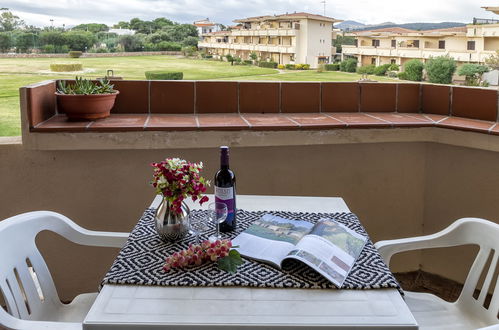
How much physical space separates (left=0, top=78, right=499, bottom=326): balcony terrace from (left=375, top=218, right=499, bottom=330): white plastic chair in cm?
87

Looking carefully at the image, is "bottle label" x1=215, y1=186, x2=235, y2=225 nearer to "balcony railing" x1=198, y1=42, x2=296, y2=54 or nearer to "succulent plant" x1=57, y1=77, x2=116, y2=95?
"succulent plant" x1=57, y1=77, x2=116, y2=95

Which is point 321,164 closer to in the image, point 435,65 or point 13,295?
point 435,65

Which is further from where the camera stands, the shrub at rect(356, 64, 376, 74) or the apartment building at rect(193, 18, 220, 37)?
the apartment building at rect(193, 18, 220, 37)

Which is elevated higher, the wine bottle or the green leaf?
the wine bottle

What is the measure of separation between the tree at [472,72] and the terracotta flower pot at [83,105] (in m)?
2.00

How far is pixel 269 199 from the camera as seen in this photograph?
6.03 ft

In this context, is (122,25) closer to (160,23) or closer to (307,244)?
(160,23)

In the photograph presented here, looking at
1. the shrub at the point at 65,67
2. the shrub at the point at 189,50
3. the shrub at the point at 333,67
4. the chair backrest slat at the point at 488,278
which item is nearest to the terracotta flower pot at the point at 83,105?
the shrub at the point at 65,67

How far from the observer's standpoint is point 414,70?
3010mm

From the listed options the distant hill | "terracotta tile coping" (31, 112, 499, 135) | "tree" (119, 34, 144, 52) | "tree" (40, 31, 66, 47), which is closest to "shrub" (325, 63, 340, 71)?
the distant hill

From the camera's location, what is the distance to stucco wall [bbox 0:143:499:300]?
7.91 ft

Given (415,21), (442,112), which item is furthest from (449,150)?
(415,21)

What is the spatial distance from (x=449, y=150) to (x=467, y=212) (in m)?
0.34

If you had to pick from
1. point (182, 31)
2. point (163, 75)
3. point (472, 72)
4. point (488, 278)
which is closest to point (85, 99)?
point (163, 75)
